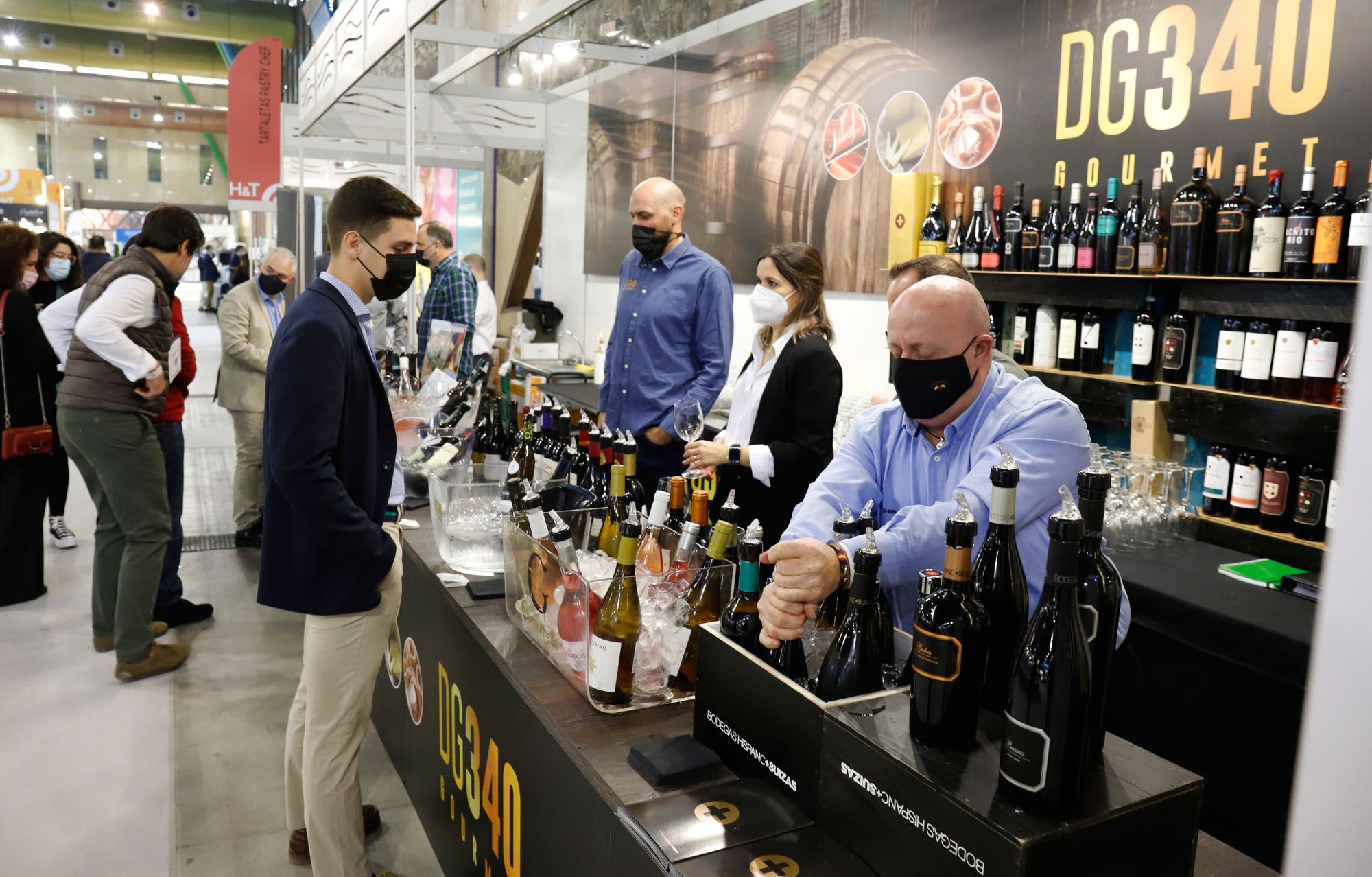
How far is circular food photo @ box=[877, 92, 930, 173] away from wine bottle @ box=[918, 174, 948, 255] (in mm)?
387

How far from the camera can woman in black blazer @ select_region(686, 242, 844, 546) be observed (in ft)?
9.89

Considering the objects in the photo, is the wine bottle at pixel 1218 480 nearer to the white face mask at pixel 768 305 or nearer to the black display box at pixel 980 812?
the white face mask at pixel 768 305

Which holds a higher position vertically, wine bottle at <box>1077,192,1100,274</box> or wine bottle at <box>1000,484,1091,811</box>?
wine bottle at <box>1077,192,1100,274</box>

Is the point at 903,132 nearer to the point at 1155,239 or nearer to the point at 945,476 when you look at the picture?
the point at 1155,239

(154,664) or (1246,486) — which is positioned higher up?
(1246,486)

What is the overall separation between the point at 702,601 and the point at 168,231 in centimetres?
306

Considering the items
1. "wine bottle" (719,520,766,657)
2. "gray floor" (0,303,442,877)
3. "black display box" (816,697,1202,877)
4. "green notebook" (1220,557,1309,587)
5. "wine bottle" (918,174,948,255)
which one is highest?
"wine bottle" (918,174,948,255)

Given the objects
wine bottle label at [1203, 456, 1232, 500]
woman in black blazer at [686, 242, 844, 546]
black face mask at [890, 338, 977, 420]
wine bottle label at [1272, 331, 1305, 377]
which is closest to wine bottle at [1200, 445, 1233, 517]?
wine bottle label at [1203, 456, 1232, 500]

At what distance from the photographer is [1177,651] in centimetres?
276

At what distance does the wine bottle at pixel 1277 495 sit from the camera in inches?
120

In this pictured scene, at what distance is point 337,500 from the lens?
6.78 feet

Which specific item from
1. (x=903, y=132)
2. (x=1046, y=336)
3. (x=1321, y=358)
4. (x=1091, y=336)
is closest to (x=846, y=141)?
(x=903, y=132)

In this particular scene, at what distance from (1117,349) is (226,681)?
12.4 ft

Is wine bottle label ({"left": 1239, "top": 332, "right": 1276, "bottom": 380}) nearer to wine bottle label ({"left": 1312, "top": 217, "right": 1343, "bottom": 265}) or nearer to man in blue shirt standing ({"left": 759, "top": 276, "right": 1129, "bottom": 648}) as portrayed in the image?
wine bottle label ({"left": 1312, "top": 217, "right": 1343, "bottom": 265})
